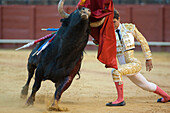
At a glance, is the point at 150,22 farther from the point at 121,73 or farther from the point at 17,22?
the point at 121,73

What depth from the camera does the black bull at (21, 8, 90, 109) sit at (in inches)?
111

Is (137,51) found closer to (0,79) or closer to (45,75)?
(0,79)

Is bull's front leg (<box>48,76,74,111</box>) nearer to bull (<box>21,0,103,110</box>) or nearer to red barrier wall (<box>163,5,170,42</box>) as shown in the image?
bull (<box>21,0,103,110</box>)

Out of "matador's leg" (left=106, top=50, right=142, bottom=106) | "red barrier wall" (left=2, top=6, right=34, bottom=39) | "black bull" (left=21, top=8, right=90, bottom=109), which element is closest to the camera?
"black bull" (left=21, top=8, right=90, bottom=109)

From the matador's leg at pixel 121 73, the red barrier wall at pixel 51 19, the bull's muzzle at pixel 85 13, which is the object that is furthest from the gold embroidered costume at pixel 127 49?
the red barrier wall at pixel 51 19

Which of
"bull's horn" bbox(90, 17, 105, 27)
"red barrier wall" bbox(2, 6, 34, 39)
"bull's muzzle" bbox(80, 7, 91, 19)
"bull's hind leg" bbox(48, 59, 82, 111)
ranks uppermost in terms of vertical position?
"bull's muzzle" bbox(80, 7, 91, 19)

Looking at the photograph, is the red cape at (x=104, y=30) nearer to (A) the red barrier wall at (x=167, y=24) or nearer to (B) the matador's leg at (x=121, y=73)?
(B) the matador's leg at (x=121, y=73)

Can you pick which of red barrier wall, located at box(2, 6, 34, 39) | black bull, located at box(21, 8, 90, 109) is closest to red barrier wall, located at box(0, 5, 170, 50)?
red barrier wall, located at box(2, 6, 34, 39)

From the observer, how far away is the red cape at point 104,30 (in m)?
2.85

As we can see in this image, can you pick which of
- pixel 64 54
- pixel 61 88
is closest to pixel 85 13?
pixel 64 54

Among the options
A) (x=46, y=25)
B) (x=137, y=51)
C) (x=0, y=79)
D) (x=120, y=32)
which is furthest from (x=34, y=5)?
(x=120, y=32)

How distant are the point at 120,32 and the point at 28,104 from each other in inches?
46.7

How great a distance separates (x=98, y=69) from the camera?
259 inches

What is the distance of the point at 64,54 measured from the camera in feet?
9.67
